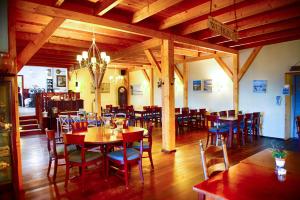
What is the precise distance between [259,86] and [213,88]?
1.77 metres

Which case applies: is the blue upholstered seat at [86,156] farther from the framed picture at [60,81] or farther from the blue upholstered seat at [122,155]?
the framed picture at [60,81]

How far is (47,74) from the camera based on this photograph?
14078 mm

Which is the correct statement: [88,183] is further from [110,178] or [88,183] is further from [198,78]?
[198,78]

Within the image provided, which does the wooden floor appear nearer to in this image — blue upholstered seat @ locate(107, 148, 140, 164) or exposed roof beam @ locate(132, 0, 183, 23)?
blue upholstered seat @ locate(107, 148, 140, 164)

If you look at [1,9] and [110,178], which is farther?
[110,178]

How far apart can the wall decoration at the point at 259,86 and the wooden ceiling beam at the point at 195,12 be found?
396 cm

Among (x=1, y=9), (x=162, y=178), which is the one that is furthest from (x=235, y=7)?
(x=1, y=9)

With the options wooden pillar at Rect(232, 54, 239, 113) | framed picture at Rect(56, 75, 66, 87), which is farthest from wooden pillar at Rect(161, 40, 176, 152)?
framed picture at Rect(56, 75, 66, 87)

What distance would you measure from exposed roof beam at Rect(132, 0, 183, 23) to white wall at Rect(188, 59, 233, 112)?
15.6 ft

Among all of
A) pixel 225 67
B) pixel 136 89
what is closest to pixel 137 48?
pixel 225 67

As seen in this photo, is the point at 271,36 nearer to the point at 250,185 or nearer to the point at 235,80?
the point at 235,80

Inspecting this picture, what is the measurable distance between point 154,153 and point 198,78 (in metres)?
Answer: 4.79

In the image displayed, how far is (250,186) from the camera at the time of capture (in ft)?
4.86

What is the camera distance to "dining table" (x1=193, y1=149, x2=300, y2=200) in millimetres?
1345
